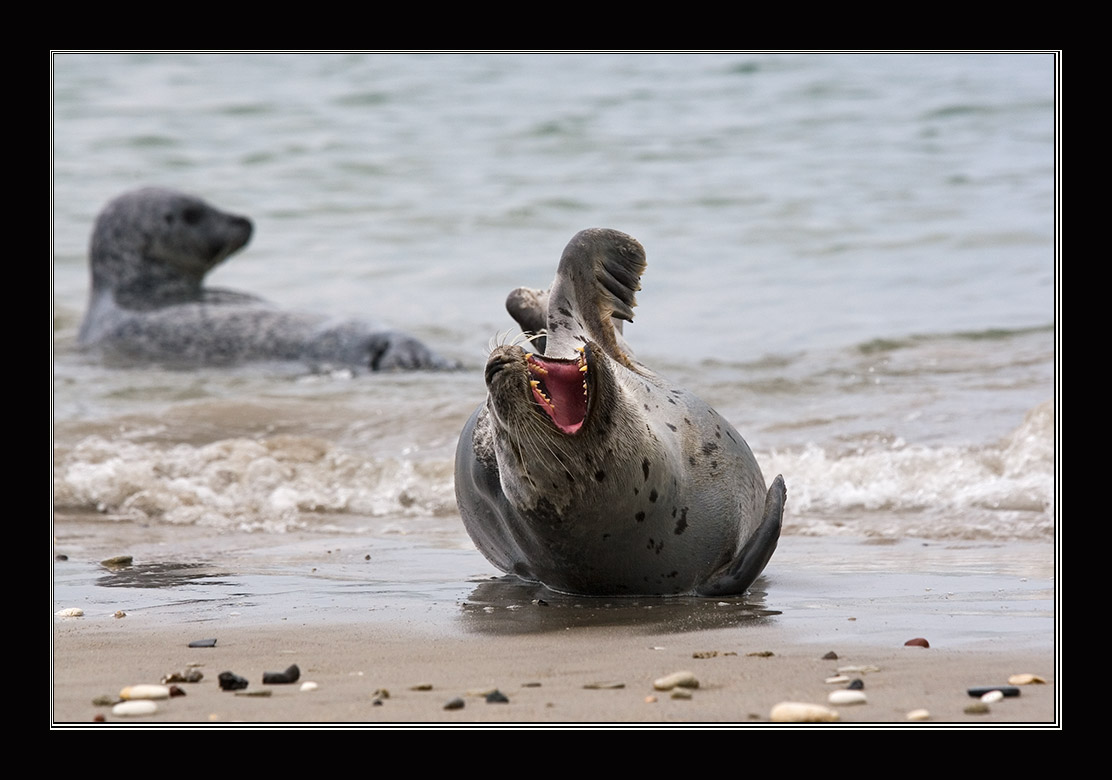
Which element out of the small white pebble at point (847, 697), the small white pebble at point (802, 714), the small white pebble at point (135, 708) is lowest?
the small white pebble at point (135, 708)

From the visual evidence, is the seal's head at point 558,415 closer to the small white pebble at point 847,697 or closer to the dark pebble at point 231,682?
the dark pebble at point 231,682

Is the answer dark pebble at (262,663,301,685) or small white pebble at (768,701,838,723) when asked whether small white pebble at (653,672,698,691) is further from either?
dark pebble at (262,663,301,685)

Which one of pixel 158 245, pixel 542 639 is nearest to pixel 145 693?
pixel 542 639

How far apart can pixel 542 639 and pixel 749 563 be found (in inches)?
32.8

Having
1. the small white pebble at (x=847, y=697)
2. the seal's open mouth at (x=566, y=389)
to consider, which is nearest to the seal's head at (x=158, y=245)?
the seal's open mouth at (x=566, y=389)

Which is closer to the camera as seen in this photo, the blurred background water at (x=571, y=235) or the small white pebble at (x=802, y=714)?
the small white pebble at (x=802, y=714)

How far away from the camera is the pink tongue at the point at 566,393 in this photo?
12.7 ft

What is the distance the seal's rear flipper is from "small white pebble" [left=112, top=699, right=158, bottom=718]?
5.99ft

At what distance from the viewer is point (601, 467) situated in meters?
3.93

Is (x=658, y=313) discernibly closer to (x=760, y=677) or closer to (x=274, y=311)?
(x=274, y=311)

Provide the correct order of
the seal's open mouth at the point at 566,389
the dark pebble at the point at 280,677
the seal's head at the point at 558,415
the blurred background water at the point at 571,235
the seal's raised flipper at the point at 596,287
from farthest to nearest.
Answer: the blurred background water at the point at 571,235
the seal's raised flipper at the point at 596,287
the seal's open mouth at the point at 566,389
the seal's head at the point at 558,415
the dark pebble at the point at 280,677

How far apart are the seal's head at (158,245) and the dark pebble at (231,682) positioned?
938cm

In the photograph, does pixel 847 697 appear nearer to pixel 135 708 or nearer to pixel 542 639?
pixel 542 639

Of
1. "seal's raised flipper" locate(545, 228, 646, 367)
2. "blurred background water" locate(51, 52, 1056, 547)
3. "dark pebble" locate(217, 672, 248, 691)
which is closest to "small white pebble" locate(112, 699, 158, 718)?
"dark pebble" locate(217, 672, 248, 691)
